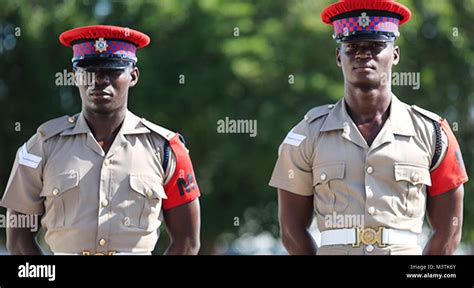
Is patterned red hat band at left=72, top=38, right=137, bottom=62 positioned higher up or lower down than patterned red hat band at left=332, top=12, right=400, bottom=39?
lower down

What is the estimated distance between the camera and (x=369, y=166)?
7.36m

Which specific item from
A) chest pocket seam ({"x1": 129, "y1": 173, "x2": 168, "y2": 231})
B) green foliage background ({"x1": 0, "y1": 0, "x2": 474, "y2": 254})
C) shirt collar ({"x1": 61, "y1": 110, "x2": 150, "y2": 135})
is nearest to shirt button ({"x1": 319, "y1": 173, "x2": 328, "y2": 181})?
chest pocket seam ({"x1": 129, "y1": 173, "x2": 168, "y2": 231})

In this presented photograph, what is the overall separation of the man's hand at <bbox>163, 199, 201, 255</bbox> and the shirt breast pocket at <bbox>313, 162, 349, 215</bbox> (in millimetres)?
841

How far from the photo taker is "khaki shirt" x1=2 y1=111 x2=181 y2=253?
291 inches

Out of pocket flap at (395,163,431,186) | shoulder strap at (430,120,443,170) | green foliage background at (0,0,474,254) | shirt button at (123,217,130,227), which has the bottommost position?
shirt button at (123,217,130,227)

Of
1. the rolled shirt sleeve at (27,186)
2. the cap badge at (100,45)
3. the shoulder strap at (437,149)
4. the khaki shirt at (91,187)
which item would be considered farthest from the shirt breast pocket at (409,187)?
the rolled shirt sleeve at (27,186)

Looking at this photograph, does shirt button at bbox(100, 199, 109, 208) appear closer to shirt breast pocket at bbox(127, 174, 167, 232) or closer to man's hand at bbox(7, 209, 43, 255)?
shirt breast pocket at bbox(127, 174, 167, 232)

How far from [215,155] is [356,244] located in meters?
10.8

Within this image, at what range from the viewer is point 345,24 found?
24.6 ft

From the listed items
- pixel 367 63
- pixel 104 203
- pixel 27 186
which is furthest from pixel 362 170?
pixel 27 186

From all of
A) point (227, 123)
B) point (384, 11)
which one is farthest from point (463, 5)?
point (384, 11)

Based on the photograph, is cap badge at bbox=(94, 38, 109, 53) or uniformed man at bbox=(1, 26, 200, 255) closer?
uniformed man at bbox=(1, 26, 200, 255)

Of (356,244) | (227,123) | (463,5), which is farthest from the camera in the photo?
(463,5)
